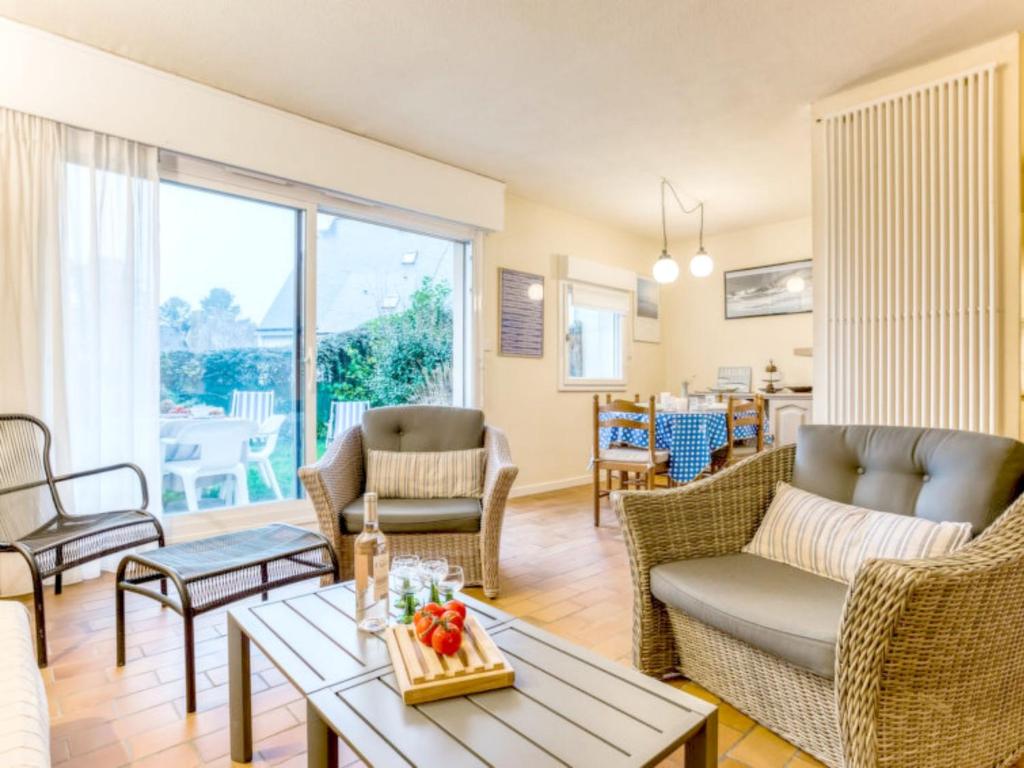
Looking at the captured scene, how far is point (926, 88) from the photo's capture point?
275cm

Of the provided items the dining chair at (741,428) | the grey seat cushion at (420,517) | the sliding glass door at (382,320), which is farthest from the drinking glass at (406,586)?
the dining chair at (741,428)

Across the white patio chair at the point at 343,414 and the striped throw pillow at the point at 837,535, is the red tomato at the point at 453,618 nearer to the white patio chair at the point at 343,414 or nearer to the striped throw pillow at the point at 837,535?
the striped throw pillow at the point at 837,535

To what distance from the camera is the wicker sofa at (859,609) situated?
115 cm

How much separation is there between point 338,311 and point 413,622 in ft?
9.31

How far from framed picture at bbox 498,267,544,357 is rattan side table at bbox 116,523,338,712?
9.03ft

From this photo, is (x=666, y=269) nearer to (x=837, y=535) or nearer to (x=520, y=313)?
(x=520, y=313)

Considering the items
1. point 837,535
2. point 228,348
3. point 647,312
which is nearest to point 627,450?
point 837,535

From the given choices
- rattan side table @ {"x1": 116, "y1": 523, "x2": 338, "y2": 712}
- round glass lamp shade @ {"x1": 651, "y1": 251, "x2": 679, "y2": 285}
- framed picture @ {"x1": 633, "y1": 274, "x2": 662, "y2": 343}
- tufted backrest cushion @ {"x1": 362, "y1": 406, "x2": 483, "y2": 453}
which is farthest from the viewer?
framed picture @ {"x1": 633, "y1": 274, "x2": 662, "y2": 343}

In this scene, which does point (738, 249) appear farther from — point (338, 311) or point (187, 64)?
point (187, 64)

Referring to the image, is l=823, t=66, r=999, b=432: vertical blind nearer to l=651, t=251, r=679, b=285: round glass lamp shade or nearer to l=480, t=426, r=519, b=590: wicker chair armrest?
l=651, t=251, r=679, b=285: round glass lamp shade

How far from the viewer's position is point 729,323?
569cm

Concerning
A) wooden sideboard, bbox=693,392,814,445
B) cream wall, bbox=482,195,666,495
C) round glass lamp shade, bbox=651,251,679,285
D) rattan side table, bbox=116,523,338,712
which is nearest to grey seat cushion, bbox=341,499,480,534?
rattan side table, bbox=116,523,338,712

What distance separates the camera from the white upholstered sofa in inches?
36.2

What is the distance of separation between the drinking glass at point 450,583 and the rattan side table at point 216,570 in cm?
70
